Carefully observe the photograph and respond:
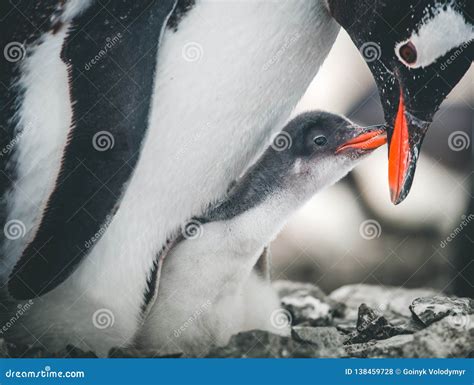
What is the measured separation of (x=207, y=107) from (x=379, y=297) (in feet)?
2.46

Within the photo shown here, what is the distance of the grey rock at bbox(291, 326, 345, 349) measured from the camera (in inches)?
79.4

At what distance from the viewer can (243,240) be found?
1.94 metres

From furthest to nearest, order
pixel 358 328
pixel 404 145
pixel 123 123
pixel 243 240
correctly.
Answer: pixel 358 328
pixel 243 240
pixel 123 123
pixel 404 145

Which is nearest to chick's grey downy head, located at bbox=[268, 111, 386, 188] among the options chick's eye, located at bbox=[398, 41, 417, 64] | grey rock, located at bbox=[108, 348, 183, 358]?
chick's eye, located at bbox=[398, 41, 417, 64]

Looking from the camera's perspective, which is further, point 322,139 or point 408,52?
point 322,139

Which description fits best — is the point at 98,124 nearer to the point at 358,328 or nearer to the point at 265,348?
the point at 265,348

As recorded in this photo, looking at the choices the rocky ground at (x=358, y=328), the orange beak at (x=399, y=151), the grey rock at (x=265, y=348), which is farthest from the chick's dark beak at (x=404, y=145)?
the grey rock at (x=265, y=348)

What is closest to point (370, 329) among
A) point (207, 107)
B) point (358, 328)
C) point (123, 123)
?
point (358, 328)

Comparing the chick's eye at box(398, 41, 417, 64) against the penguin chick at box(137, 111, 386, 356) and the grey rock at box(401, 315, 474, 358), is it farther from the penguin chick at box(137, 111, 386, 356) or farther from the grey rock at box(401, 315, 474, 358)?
the grey rock at box(401, 315, 474, 358)

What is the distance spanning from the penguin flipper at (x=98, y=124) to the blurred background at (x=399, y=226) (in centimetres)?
52

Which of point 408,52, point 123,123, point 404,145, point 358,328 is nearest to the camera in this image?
point 408,52

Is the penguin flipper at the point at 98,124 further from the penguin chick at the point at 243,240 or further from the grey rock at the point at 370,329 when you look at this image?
the grey rock at the point at 370,329

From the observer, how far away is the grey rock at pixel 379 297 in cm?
206

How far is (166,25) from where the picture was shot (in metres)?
1.81
